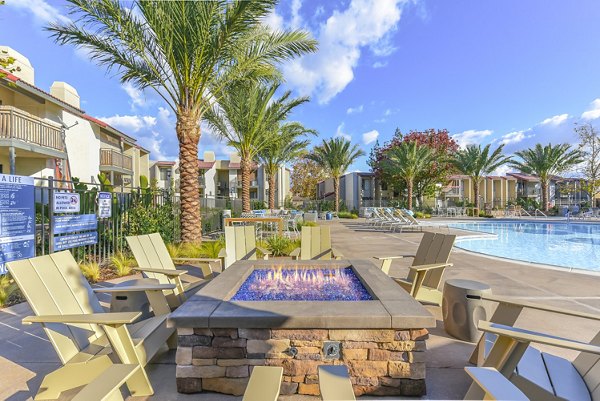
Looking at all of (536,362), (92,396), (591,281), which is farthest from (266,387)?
(591,281)

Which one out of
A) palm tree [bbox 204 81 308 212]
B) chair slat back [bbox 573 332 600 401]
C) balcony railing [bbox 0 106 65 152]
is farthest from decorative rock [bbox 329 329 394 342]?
balcony railing [bbox 0 106 65 152]

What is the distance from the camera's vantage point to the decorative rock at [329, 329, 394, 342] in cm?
231

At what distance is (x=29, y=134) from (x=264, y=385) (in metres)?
16.9

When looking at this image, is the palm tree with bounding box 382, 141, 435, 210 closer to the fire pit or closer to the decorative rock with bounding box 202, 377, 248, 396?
the fire pit

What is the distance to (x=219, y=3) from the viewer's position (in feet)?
23.4

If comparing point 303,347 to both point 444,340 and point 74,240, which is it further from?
point 74,240

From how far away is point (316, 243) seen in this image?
6250 millimetres

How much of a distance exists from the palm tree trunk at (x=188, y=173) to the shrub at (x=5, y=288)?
12.1 feet

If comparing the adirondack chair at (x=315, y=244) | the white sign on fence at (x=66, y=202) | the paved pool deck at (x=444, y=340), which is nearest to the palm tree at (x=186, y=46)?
the white sign on fence at (x=66, y=202)

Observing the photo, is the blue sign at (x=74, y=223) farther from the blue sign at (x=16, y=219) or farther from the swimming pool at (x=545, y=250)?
the swimming pool at (x=545, y=250)

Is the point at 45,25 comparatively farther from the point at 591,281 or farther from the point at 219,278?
the point at 591,281

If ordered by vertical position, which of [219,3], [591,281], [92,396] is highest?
[219,3]

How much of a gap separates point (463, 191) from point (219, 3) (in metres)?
44.5

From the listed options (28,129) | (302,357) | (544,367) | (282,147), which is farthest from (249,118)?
(544,367)
